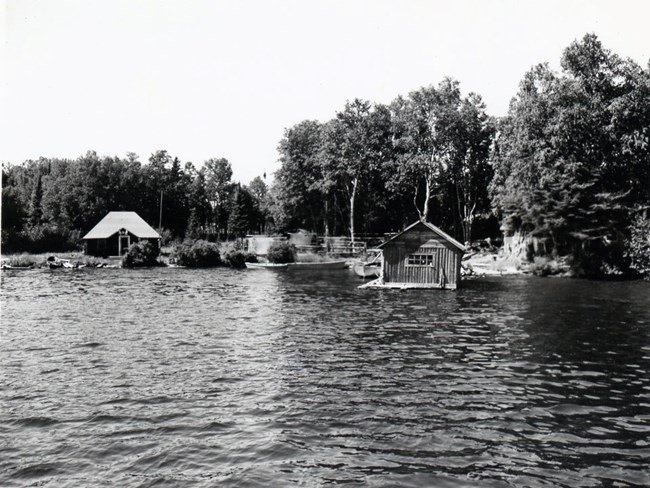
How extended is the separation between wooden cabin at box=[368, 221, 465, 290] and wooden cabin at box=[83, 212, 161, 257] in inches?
1614

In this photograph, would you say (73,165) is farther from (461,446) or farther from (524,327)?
(461,446)

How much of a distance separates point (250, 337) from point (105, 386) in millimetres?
7778

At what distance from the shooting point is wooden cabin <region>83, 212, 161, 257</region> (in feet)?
242

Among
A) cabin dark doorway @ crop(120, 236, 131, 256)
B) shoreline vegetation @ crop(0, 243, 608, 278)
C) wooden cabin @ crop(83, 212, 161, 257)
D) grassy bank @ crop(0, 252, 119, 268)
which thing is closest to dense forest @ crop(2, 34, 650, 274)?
shoreline vegetation @ crop(0, 243, 608, 278)

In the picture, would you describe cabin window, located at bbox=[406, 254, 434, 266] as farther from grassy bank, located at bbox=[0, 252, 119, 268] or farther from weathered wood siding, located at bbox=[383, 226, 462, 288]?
grassy bank, located at bbox=[0, 252, 119, 268]

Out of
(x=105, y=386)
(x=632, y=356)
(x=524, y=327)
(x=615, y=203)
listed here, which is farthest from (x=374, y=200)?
(x=105, y=386)

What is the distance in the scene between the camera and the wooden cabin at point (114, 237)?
73750 millimetres

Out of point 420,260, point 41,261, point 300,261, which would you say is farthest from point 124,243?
point 420,260

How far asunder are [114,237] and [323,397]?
6568 centimetres

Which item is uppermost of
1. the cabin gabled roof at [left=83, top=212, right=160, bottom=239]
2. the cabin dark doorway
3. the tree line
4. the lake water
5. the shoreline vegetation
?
the tree line

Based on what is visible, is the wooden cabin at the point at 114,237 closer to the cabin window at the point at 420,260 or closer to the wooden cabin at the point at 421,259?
the wooden cabin at the point at 421,259

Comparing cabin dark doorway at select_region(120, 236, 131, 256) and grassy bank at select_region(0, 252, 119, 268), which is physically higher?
cabin dark doorway at select_region(120, 236, 131, 256)

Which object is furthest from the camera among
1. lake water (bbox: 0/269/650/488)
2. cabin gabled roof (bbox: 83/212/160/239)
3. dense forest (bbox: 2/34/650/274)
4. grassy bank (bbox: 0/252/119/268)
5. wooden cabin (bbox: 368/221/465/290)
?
cabin gabled roof (bbox: 83/212/160/239)

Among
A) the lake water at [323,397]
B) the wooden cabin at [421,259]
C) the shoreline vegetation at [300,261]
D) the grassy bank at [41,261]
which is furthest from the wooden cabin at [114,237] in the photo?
the lake water at [323,397]
